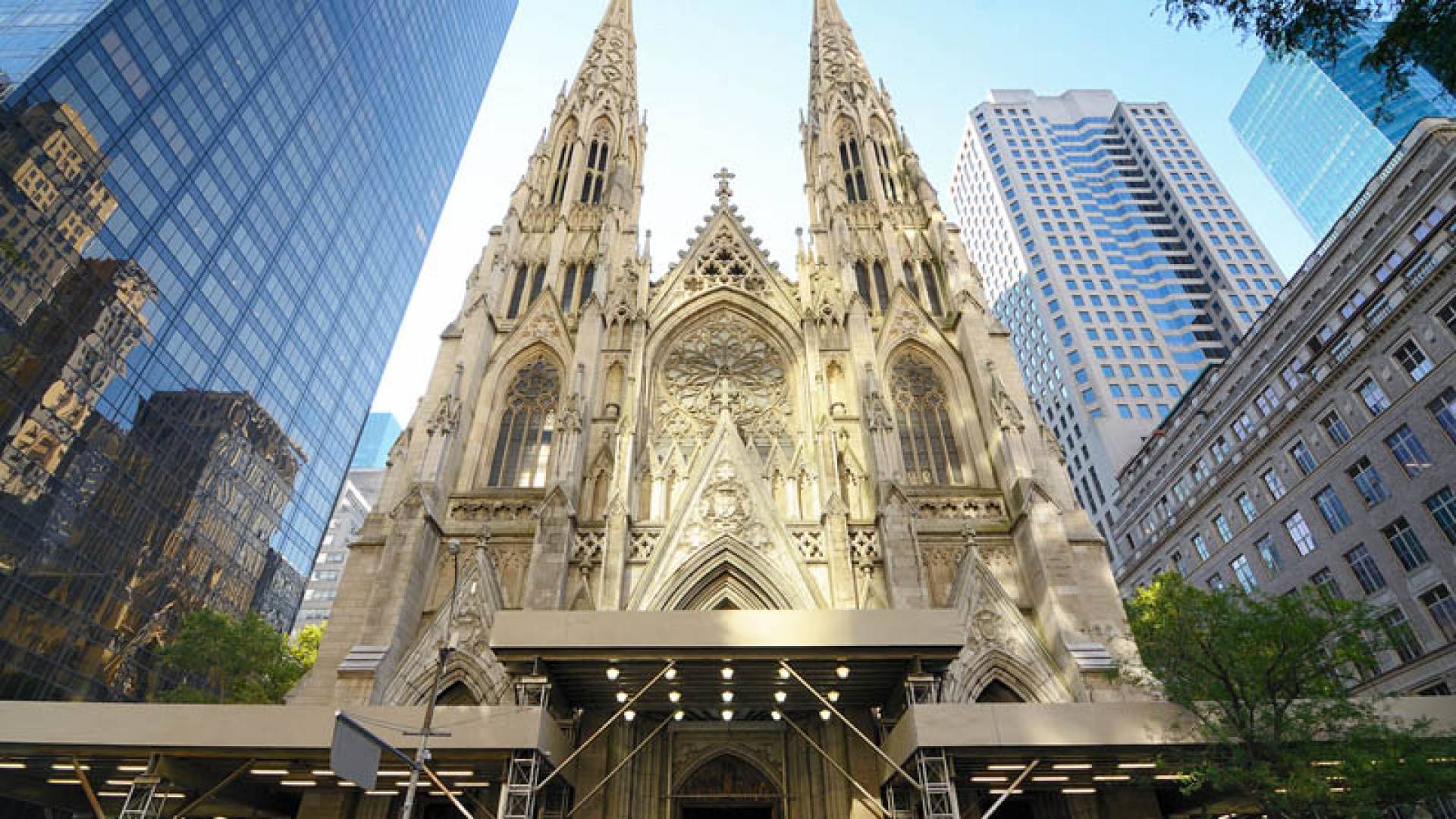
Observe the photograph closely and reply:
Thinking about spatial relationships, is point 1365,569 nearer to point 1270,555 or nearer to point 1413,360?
point 1270,555

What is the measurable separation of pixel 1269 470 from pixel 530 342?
35802mm

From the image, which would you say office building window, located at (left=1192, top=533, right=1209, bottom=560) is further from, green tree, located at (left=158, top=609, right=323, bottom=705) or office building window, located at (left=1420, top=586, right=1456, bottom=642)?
green tree, located at (left=158, top=609, right=323, bottom=705)

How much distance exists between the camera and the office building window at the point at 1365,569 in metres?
28.8

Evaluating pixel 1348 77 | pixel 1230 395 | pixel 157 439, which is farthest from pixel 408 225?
pixel 1348 77

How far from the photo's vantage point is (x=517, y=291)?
27547 millimetres

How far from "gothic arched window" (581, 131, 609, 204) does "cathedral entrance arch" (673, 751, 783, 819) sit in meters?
23.2

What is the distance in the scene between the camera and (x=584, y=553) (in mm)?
19891

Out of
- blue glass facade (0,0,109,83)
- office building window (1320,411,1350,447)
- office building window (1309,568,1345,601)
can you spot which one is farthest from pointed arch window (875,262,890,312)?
blue glass facade (0,0,109,83)

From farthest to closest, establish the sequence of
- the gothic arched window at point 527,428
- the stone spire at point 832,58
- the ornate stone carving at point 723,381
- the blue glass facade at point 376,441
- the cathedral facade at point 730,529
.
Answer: the blue glass facade at point 376,441 → the stone spire at point 832,58 → the ornate stone carving at point 723,381 → the gothic arched window at point 527,428 → the cathedral facade at point 730,529

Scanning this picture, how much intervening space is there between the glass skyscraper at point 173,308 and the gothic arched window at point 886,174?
34378 millimetres

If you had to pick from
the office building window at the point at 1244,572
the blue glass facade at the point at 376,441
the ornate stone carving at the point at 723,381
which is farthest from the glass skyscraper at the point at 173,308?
the blue glass facade at the point at 376,441

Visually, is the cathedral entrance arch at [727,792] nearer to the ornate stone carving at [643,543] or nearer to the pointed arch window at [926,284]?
the ornate stone carving at [643,543]

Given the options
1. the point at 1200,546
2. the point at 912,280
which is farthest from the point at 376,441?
the point at 1200,546

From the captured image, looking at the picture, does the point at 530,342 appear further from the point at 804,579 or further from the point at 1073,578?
the point at 1073,578
